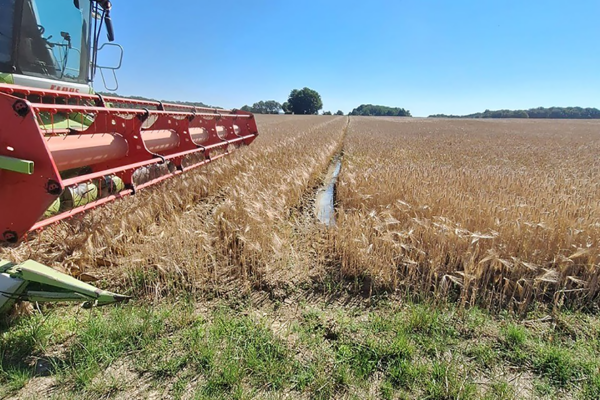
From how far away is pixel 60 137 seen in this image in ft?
8.70

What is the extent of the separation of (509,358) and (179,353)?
2041mm

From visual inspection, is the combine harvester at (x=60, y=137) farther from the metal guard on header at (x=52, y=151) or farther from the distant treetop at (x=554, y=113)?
the distant treetop at (x=554, y=113)

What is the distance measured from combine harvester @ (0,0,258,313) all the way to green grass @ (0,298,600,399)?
33 centimetres

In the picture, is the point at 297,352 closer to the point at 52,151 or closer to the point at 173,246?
the point at 173,246

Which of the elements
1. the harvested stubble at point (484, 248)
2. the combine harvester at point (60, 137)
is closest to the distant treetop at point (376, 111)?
the combine harvester at point (60, 137)

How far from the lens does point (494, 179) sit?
5430 mm

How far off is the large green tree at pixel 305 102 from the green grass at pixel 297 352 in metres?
103

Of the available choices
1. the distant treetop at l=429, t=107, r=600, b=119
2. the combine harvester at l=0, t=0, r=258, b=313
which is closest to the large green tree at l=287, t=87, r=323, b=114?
the distant treetop at l=429, t=107, r=600, b=119

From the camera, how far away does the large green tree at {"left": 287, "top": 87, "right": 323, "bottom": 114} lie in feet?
328

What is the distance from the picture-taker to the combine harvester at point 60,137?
191 cm

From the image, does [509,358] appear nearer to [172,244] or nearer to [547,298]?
[547,298]

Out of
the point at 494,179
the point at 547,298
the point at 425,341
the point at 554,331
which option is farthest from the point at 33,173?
the point at 494,179

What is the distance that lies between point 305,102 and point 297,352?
103711 millimetres

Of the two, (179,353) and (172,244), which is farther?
(172,244)
